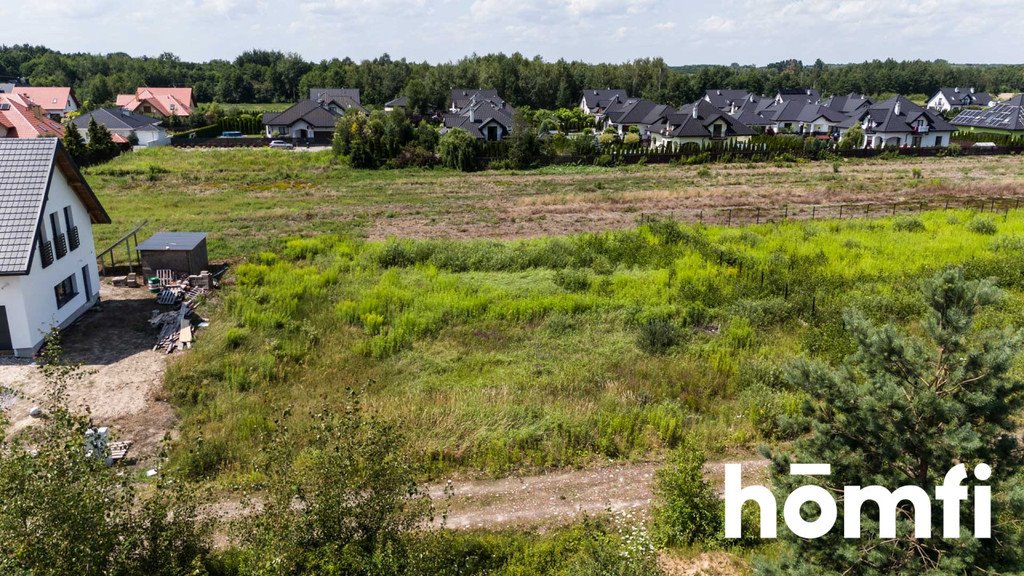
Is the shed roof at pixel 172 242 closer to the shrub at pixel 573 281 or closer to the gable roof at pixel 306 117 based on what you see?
the shrub at pixel 573 281

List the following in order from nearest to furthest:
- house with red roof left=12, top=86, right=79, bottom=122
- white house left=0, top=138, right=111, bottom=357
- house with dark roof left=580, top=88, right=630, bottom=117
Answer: white house left=0, top=138, right=111, bottom=357 → house with red roof left=12, top=86, right=79, bottom=122 → house with dark roof left=580, top=88, right=630, bottom=117

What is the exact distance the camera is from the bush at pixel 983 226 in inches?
1050

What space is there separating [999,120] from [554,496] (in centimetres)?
7153

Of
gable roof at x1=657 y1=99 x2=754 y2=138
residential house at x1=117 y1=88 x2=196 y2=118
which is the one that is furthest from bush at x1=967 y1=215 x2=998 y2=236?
residential house at x1=117 y1=88 x2=196 y2=118

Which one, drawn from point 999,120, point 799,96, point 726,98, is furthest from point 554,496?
point 799,96

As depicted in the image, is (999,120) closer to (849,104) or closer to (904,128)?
(904,128)

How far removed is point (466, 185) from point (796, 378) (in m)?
36.6

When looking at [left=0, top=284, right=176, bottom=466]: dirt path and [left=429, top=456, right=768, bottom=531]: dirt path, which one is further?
[left=0, top=284, right=176, bottom=466]: dirt path

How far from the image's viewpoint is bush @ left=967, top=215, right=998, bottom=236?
87.5 ft

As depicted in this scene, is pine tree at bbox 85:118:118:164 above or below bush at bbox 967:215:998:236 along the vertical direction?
above

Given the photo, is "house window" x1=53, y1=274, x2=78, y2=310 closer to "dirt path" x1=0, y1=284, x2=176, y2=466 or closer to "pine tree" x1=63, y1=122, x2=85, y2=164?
"dirt path" x1=0, y1=284, x2=176, y2=466

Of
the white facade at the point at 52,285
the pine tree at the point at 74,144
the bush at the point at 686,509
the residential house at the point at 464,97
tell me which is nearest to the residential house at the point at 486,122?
the residential house at the point at 464,97

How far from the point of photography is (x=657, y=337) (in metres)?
16.5

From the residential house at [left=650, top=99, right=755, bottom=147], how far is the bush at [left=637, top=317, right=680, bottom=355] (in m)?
43.3
